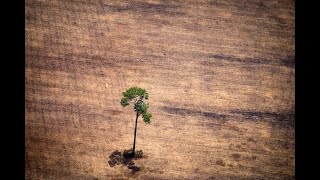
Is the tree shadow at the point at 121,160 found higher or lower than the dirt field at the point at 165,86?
lower

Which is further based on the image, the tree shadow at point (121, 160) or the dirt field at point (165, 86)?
the dirt field at point (165, 86)

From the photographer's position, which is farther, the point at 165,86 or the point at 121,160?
the point at 165,86

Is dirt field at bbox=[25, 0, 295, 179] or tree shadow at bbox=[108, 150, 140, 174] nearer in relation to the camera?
tree shadow at bbox=[108, 150, 140, 174]

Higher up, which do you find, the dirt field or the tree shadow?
the dirt field

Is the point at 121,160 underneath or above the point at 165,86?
underneath

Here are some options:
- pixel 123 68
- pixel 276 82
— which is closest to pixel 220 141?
pixel 276 82
